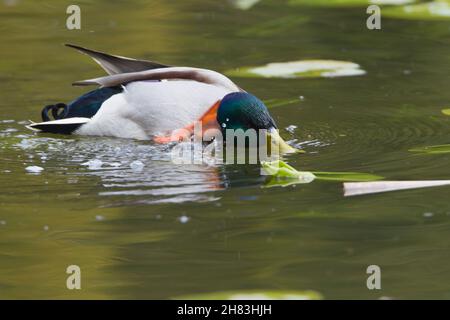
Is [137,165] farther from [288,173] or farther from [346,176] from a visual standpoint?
[346,176]

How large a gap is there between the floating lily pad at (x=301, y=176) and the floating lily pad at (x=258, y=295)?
64.5 inches

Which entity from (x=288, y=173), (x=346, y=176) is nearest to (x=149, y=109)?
(x=288, y=173)

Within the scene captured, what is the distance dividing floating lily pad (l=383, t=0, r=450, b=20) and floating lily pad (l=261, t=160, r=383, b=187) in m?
4.58

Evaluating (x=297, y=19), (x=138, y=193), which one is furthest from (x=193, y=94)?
(x=297, y=19)

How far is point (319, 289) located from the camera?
4367 millimetres

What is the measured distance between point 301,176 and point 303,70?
2756 millimetres

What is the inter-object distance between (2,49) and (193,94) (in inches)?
111

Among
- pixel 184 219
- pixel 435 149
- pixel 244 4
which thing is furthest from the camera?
pixel 244 4

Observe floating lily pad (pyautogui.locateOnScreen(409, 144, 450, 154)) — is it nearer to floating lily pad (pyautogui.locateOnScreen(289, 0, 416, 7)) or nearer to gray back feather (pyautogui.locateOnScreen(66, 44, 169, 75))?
gray back feather (pyautogui.locateOnScreen(66, 44, 169, 75))

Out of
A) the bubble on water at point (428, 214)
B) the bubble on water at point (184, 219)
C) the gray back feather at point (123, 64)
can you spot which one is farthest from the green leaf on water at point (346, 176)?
the gray back feather at point (123, 64)

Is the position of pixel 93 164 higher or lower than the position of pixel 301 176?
higher

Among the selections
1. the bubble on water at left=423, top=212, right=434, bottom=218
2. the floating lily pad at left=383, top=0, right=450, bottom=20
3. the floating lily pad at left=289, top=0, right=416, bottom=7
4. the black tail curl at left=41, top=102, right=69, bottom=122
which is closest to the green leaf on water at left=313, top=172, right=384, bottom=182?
the bubble on water at left=423, top=212, right=434, bottom=218

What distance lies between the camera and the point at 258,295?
430 cm

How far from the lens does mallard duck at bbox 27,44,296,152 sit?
700 cm
